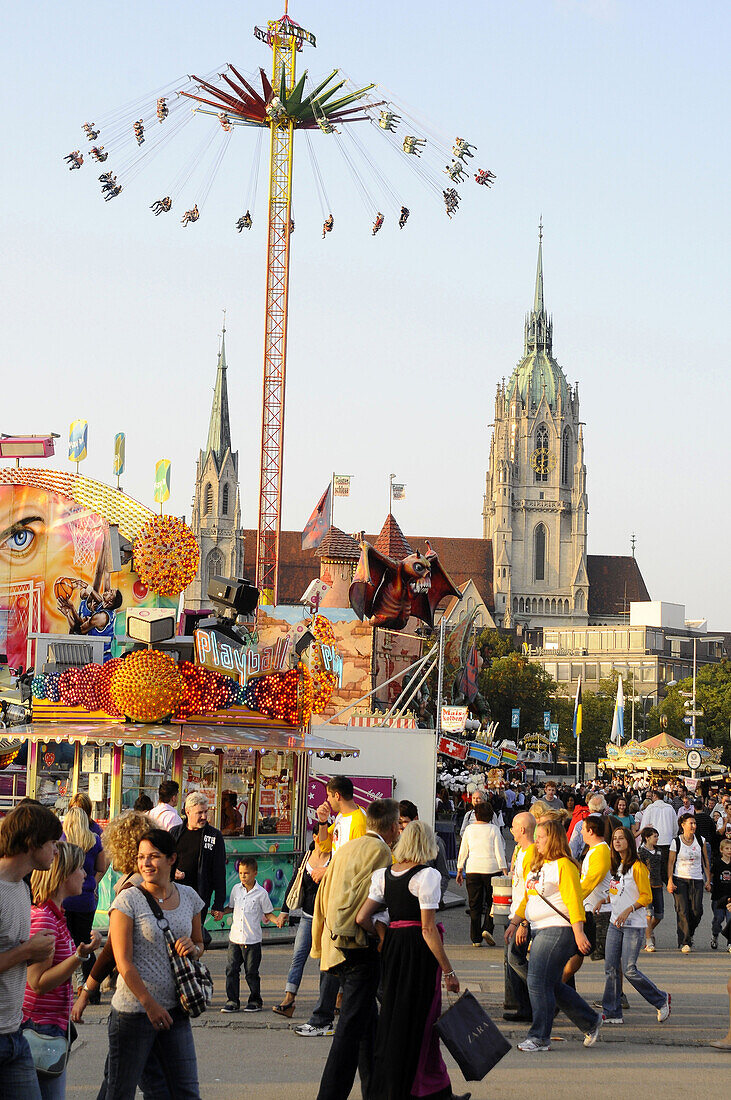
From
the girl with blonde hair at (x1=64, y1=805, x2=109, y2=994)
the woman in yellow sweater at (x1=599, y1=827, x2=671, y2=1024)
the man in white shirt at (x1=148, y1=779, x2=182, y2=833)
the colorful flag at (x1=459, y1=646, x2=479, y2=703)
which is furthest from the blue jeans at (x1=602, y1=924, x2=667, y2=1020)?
the colorful flag at (x1=459, y1=646, x2=479, y2=703)

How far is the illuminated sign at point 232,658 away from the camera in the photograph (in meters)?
16.8

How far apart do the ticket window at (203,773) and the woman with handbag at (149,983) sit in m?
9.80

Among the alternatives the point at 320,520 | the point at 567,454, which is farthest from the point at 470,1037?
the point at 567,454

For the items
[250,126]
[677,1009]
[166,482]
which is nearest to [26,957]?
[677,1009]

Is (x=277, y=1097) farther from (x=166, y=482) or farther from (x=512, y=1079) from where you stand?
(x=166, y=482)

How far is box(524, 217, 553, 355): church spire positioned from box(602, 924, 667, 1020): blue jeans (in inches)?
6523

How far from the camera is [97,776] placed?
52.4 ft

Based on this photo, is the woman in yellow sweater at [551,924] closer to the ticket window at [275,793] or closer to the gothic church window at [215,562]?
the ticket window at [275,793]

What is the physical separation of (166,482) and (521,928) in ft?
61.0

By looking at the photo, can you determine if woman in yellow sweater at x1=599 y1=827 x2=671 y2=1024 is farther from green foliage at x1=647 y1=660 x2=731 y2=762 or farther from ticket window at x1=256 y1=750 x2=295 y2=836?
green foliage at x1=647 y1=660 x2=731 y2=762

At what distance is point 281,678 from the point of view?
57.5 feet

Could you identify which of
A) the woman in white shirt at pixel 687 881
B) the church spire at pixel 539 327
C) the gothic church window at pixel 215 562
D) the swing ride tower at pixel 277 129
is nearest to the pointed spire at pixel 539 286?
the church spire at pixel 539 327

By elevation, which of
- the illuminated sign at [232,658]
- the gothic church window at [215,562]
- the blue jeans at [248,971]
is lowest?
the blue jeans at [248,971]

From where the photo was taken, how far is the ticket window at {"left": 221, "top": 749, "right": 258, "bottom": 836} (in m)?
16.4
